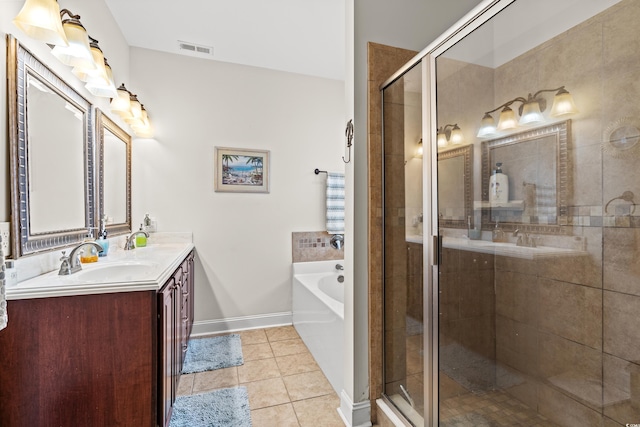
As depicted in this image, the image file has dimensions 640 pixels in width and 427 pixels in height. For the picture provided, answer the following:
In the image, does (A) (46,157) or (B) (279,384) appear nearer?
(A) (46,157)

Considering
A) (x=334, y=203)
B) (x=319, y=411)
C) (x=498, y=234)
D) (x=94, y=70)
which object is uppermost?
(x=94, y=70)

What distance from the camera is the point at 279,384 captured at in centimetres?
211

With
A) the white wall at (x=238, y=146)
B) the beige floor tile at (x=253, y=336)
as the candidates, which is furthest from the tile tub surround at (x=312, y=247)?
the beige floor tile at (x=253, y=336)

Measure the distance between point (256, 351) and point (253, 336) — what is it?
1.10ft

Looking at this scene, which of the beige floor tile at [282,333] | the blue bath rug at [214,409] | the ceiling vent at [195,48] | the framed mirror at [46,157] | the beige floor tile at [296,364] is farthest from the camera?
the beige floor tile at [282,333]

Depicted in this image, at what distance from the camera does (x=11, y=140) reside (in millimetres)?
1305

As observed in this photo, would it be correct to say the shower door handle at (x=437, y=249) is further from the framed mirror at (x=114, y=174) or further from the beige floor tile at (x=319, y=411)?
the framed mirror at (x=114, y=174)

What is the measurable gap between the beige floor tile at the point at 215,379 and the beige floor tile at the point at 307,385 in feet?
1.24

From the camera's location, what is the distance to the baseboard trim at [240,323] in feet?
9.69

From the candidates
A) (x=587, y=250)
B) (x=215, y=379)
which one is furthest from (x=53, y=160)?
(x=587, y=250)

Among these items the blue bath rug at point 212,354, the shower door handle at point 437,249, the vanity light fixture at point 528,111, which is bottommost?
the blue bath rug at point 212,354

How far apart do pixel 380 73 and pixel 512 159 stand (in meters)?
0.86

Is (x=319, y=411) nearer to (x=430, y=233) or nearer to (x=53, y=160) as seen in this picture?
(x=430, y=233)

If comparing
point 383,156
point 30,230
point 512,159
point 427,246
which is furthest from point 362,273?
point 30,230
